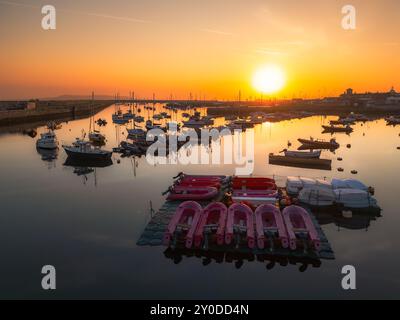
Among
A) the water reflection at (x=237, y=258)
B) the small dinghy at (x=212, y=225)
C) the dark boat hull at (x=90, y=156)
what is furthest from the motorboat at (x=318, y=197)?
the dark boat hull at (x=90, y=156)

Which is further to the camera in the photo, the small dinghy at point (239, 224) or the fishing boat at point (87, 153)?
the fishing boat at point (87, 153)

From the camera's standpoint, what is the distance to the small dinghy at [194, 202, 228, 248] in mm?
19172

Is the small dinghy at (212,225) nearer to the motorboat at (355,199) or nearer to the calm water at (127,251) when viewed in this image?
the calm water at (127,251)

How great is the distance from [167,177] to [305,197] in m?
16.8

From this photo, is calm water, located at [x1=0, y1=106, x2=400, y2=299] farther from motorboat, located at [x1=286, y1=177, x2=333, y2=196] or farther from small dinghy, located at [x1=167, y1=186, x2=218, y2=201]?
motorboat, located at [x1=286, y1=177, x2=333, y2=196]

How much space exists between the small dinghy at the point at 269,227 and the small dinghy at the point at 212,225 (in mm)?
2141

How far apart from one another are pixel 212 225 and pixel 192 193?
25.3ft

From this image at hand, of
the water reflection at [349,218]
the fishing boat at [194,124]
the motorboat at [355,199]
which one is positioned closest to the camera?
the water reflection at [349,218]

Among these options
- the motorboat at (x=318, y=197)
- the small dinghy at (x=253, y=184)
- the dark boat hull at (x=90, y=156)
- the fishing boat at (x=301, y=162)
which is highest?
the dark boat hull at (x=90, y=156)

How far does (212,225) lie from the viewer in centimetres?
2016

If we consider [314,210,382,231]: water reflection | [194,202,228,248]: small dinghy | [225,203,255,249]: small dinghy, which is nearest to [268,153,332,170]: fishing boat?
[314,210,382,231]: water reflection

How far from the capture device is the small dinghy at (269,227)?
1866cm
